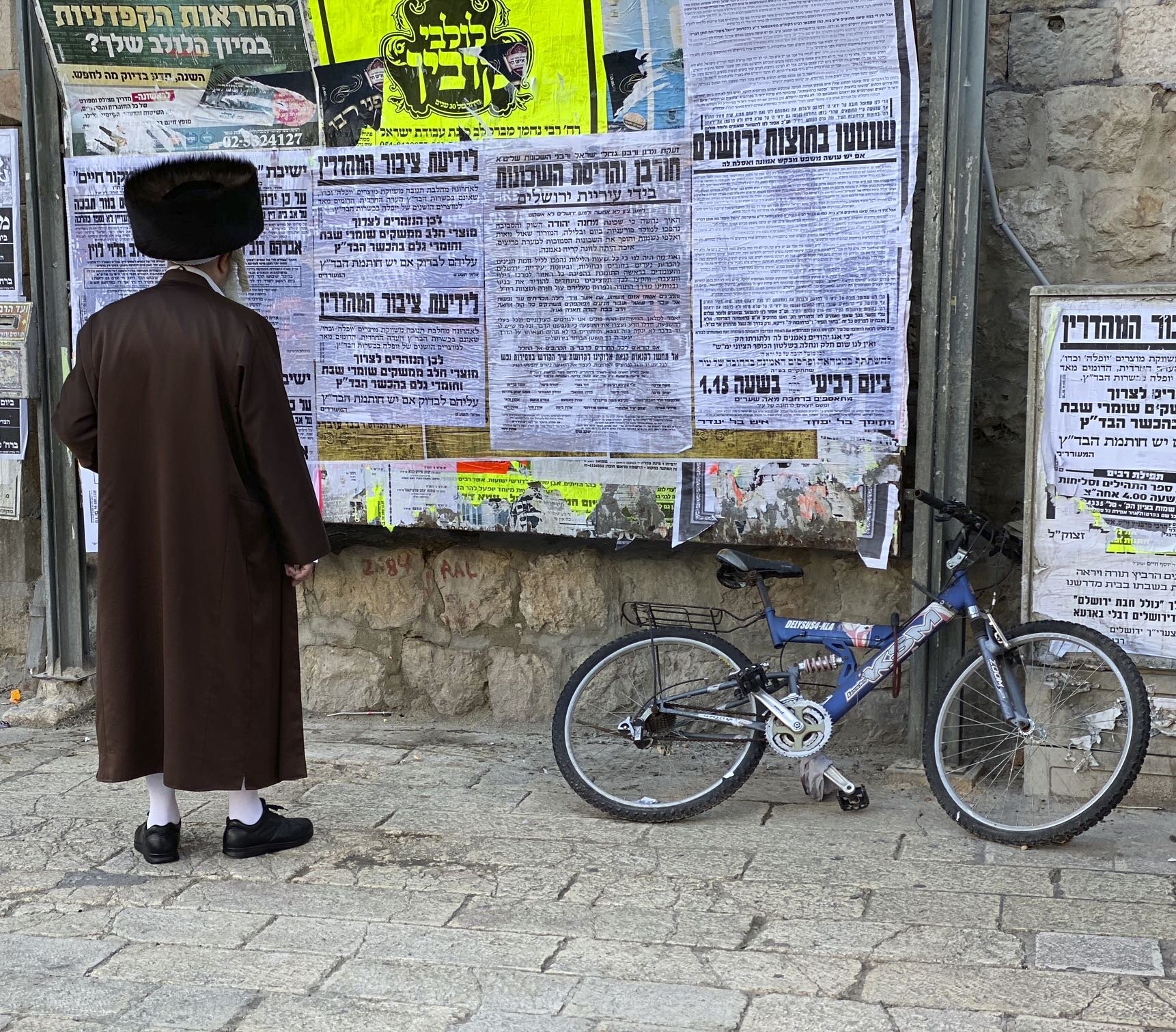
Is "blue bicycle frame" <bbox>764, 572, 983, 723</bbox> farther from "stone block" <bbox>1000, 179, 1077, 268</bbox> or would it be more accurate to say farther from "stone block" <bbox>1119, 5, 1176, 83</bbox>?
"stone block" <bbox>1119, 5, 1176, 83</bbox>

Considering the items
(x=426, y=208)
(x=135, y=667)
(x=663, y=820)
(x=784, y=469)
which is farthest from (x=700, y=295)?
(x=135, y=667)

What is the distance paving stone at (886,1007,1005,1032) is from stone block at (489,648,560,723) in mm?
2518

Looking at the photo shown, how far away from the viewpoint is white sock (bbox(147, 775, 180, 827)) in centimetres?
425

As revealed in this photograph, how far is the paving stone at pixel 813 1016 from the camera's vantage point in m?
3.11

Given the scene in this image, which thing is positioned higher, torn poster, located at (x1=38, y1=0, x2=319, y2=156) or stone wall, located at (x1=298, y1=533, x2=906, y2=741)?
torn poster, located at (x1=38, y1=0, x2=319, y2=156)

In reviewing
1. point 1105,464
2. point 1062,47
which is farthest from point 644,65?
point 1105,464

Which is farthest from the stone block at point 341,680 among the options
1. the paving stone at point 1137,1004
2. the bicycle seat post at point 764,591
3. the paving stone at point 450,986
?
the paving stone at point 1137,1004

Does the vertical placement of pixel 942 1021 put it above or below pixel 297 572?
below

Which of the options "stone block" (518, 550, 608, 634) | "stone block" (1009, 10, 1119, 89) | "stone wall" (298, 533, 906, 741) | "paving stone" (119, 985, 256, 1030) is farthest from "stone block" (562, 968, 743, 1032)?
"stone block" (1009, 10, 1119, 89)

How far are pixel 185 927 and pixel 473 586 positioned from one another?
2065 mm

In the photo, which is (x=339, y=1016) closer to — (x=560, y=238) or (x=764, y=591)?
(x=764, y=591)

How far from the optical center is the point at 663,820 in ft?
14.7

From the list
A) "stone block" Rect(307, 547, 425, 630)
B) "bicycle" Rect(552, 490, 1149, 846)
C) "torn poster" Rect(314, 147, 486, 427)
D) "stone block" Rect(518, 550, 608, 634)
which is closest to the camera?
"bicycle" Rect(552, 490, 1149, 846)

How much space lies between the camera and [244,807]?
167 inches
